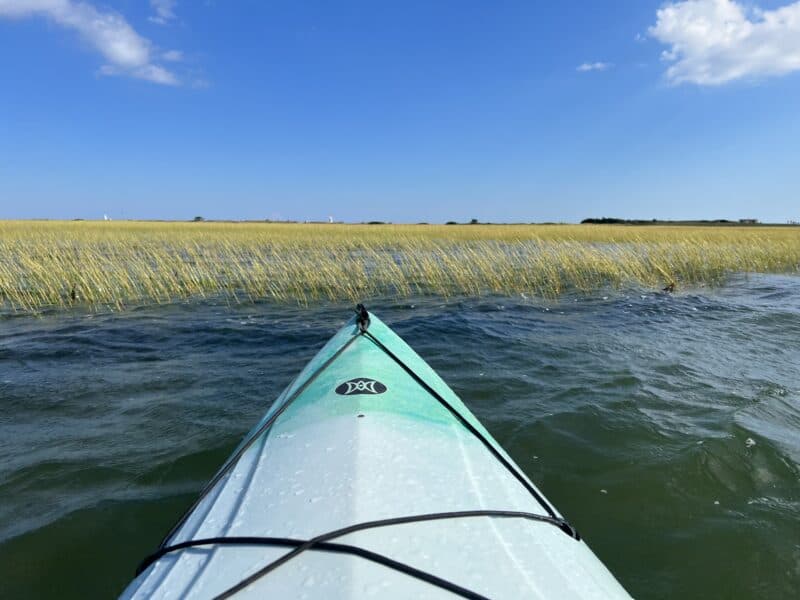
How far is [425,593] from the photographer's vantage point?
1525 mm

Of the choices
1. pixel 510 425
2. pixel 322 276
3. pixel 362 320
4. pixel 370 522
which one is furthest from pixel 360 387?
pixel 322 276

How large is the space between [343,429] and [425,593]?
3.79 ft

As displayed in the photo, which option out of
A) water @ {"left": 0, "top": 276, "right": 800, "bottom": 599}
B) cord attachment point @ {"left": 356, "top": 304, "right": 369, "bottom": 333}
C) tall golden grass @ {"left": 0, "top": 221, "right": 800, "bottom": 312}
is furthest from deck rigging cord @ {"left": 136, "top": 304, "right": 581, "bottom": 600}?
tall golden grass @ {"left": 0, "top": 221, "right": 800, "bottom": 312}

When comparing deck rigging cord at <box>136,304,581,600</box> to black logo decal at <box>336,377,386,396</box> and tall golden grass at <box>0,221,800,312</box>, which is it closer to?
black logo decal at <box>336,377,386,396</box>

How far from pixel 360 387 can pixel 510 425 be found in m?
2.34

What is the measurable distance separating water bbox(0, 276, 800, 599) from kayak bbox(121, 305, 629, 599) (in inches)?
46.8

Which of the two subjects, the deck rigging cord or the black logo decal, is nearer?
the deck rigging cord

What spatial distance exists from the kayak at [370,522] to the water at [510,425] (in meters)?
1.19

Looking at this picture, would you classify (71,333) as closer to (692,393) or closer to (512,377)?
(512,377)

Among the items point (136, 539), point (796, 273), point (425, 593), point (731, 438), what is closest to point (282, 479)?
point (425, 593)

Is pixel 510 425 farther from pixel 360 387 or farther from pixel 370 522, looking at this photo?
pixel 370 522

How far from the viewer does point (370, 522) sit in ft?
5.92

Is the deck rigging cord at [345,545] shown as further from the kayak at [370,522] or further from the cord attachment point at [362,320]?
the cord attachment point at [362,320]

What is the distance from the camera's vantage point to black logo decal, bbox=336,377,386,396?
3.05 m
